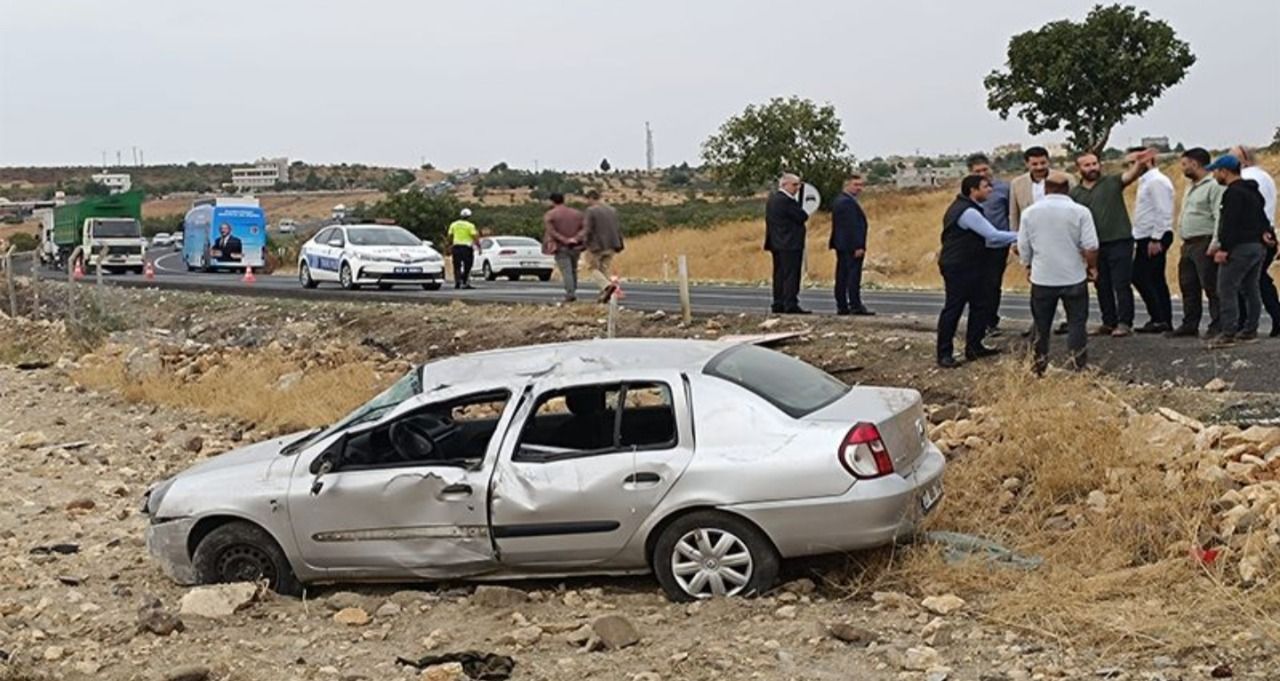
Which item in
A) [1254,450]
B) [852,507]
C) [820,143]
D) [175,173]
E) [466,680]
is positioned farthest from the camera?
[175,173]

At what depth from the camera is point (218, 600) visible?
7.82m

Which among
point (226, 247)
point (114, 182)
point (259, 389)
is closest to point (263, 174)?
point (114, 182)

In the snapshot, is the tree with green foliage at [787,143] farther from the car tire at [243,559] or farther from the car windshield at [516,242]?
the car tire at [243,559]

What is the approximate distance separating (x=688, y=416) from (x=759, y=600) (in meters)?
1.01

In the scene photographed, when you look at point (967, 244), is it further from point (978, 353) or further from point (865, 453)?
point (865, 453)

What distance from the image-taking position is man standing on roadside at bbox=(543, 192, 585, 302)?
17.9m

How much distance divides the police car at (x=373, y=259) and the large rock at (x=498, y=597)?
1880cm

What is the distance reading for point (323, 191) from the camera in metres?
151

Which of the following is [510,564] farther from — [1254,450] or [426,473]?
[1254,450]

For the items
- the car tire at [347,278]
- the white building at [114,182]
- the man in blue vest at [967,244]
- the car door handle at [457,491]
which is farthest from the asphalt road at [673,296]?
the white building at [114,182]

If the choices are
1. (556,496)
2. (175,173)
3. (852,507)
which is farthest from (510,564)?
(175,173)

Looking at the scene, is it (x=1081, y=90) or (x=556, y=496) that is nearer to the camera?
(x=556, y=496)

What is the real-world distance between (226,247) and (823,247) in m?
18.1

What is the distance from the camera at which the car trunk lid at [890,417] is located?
24.0 ft
